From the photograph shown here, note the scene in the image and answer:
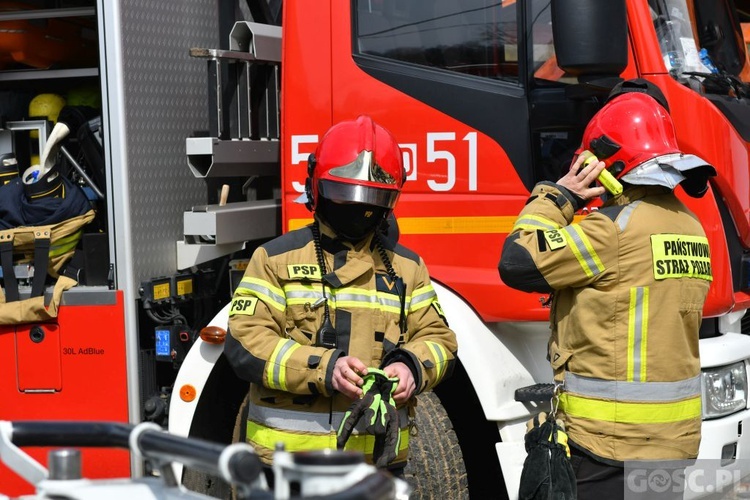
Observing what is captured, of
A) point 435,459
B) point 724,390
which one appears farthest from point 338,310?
point 724,390

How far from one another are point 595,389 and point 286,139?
155cm

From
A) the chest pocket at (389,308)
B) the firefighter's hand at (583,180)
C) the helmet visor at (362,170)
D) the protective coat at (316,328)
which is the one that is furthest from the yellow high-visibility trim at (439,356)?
the firefighter's hand at (583,180)

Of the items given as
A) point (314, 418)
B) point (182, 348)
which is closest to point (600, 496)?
point (314, 418)

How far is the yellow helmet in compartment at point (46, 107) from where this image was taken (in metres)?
4.32

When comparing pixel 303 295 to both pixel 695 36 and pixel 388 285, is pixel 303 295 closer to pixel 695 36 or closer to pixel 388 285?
pixel 388 285

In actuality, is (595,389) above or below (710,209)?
below

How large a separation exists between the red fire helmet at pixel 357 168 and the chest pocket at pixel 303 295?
0.22 meters

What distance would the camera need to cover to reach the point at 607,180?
9.56ft

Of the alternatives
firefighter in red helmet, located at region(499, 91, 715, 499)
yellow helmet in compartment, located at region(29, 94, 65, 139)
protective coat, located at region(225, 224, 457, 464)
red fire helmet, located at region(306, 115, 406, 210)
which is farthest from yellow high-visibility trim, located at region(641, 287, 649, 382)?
yellow helmet in compartment, located at region(29, 94, 65, 139)

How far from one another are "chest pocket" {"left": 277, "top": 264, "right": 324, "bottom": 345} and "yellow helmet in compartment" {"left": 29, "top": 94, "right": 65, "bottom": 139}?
1.89 metres

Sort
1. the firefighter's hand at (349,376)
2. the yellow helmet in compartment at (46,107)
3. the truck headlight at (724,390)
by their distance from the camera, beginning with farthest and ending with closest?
the yellow helmet in compartment at (46,107) → the truck headlight at (724,390) → the firefighter's hand at (349,376)

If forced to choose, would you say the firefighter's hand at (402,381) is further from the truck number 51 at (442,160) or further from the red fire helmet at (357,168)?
the truck number 51 at (442,160)

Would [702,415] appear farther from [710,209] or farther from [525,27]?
[525,27]

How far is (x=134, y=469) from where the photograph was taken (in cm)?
369
